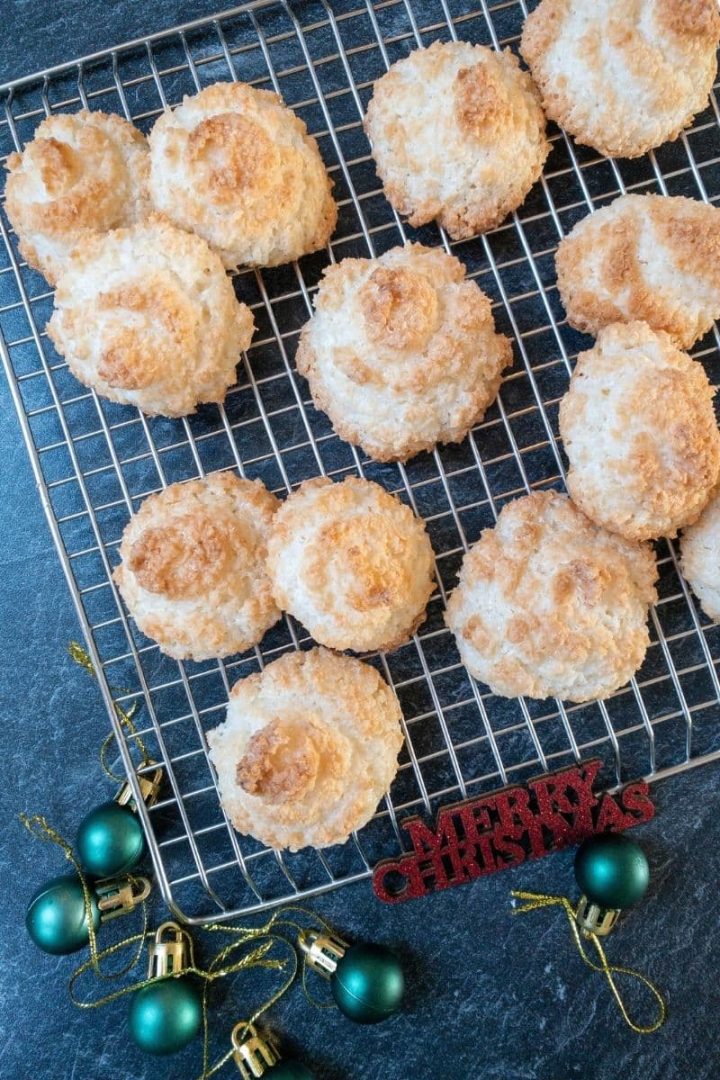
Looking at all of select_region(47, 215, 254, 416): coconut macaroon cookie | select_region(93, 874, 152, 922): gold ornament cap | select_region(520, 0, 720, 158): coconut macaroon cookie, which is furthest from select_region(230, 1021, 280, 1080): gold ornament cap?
select_region(520, 0, 720, 158): coconut macaroon cookie

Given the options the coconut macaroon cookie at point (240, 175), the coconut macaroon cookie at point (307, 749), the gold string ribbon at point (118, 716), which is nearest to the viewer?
the coconut macaroon cookie at point (307, 749)

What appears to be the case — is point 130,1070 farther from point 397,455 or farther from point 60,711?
point 397,455

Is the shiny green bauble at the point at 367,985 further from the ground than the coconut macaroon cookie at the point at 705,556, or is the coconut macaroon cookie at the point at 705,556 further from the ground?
the coconut macaroon cookie at the point at 705,556

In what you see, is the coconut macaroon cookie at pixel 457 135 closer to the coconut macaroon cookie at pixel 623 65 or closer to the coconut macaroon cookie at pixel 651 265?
the coconut macaroon cookie at pixel 623 65

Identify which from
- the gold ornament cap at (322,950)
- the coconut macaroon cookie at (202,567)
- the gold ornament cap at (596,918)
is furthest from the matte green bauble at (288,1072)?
the coconut macaroon cookie at (202,567)

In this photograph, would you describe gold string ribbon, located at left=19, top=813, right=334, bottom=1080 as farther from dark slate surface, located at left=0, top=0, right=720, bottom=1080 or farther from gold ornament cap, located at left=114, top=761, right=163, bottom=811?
gold ornament cap, located at left=114, top=761, right=163, bottom=811

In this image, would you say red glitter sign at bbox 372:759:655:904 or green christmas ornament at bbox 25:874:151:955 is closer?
green christmas ornament at bbox 25:874:151:955

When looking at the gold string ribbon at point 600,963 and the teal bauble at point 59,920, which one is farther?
the gold string ribbon at point 600,963
